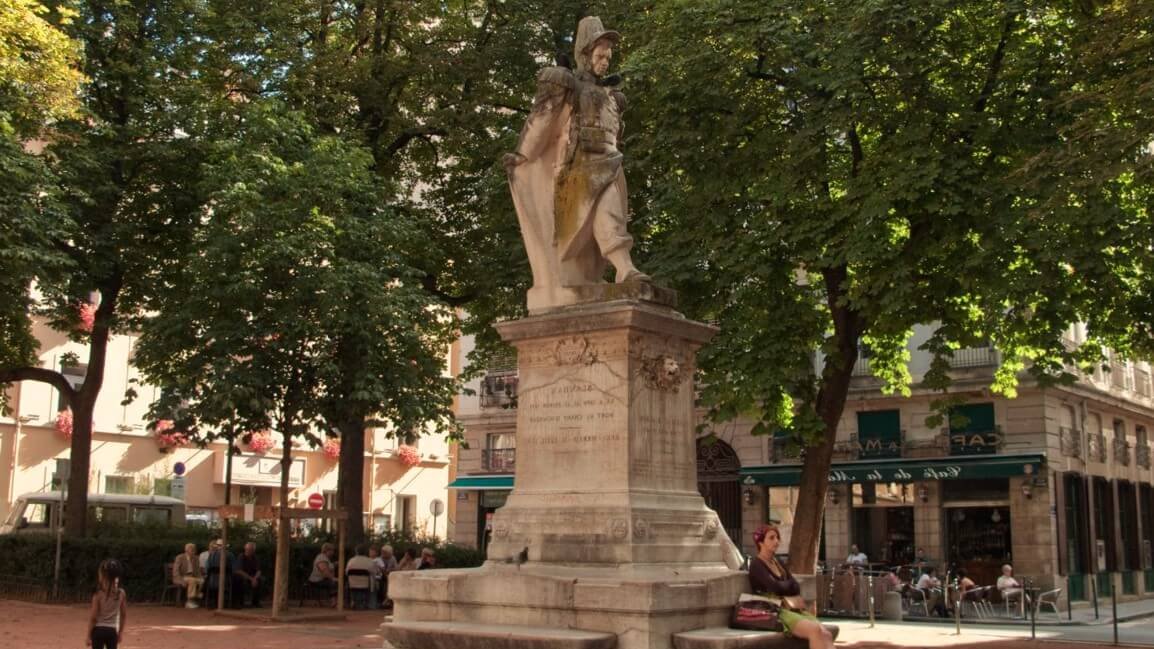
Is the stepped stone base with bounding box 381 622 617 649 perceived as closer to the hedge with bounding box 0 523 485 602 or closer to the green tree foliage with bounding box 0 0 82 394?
the green tree foliage with bounding box 0 0 82 394

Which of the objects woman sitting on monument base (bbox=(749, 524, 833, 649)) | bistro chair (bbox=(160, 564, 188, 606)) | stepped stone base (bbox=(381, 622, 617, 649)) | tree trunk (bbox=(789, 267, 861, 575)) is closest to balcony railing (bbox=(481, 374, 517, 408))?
bistro chair (bbox=(160, 564, 188, 606))

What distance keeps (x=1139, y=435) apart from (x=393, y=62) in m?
29.9

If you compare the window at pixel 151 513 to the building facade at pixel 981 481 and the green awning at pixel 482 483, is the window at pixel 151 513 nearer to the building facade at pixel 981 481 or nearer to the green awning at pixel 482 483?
the green awning at pixel 482 483

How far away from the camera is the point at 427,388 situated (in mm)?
23891

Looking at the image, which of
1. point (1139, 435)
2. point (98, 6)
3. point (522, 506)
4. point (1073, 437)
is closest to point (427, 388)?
point (98, 6)

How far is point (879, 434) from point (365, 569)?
1829 centimetres

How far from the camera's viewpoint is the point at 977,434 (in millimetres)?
35031

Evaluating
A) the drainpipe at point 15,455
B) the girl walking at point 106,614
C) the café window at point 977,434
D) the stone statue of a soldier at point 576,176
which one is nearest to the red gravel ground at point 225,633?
the girl walking at point 106,614

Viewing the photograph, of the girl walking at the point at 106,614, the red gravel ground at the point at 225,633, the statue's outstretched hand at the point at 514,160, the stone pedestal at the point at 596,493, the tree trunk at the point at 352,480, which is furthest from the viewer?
the tree trunk at the point at 352,480

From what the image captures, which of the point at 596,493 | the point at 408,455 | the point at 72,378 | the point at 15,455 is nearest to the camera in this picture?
the point at 596,493

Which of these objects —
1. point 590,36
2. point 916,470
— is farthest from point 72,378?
point 590,36

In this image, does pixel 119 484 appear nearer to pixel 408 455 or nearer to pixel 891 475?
pixel 408 455

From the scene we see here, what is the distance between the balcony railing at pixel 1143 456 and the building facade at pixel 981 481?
2.9 inches

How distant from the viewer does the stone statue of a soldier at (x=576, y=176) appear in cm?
1168
